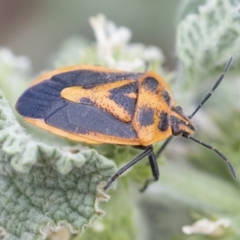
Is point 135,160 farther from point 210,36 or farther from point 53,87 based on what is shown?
point 210,36

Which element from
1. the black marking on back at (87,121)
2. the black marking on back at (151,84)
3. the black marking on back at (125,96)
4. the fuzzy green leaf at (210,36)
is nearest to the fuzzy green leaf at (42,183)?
the black marking on back at (87,121)

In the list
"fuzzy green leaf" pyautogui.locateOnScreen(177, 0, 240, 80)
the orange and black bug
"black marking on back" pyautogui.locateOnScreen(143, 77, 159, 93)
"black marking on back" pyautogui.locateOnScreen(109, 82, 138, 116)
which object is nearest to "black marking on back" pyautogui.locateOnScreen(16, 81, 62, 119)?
the orange and black bug

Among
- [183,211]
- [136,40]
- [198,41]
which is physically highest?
[198,41]

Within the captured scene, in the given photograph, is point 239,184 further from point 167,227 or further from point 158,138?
point 158,138

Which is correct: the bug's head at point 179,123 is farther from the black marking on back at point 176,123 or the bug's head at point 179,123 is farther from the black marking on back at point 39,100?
the black marking on back at point 39,100

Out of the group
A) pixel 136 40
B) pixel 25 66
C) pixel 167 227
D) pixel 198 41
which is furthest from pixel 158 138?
pixel 136 40

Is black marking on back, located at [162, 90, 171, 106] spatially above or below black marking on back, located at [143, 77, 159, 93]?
below

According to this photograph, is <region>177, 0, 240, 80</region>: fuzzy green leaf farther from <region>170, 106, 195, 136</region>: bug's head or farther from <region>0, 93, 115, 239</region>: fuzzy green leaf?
<region>0, 93, 115, 239</region>: fuzzy green leaf

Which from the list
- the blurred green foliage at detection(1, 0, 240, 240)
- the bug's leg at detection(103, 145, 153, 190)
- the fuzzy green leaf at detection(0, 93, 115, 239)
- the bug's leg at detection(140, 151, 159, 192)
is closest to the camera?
the fuzzy green leaf at detection(0, 93, 115, 239)
